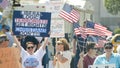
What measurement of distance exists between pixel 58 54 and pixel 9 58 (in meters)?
2.81

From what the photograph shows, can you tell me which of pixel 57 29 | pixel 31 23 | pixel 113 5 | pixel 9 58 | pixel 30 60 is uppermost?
pixel 31 23

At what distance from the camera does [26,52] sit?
1100 cm

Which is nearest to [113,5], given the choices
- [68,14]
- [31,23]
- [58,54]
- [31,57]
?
[68,14]

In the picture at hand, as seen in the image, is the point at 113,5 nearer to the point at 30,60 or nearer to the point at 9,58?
the point at 30,60

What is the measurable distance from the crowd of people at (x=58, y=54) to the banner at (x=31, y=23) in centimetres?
18

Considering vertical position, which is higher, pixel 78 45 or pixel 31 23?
pixel 31 23

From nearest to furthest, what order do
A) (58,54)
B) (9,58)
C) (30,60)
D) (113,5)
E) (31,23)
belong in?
(9,58), (30,60), (31,23), (58,54), (113,5)

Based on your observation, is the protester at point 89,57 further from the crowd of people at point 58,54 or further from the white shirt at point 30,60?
the white shirt at point 30,60

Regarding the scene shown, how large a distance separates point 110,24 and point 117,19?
1.45 m

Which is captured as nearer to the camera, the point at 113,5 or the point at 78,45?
the point at 78,45

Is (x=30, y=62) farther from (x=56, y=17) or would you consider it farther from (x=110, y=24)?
(x=110, y=24)

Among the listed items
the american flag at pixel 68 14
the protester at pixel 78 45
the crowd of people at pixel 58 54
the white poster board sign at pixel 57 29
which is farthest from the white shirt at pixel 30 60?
the american flag at pixel 68 14

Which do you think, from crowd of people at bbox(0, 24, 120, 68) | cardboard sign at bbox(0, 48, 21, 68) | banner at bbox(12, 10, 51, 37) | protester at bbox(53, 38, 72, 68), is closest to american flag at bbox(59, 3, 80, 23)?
crowd of people at bbox(0, 24, 120, 68)

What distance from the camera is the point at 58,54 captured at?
492 inches
